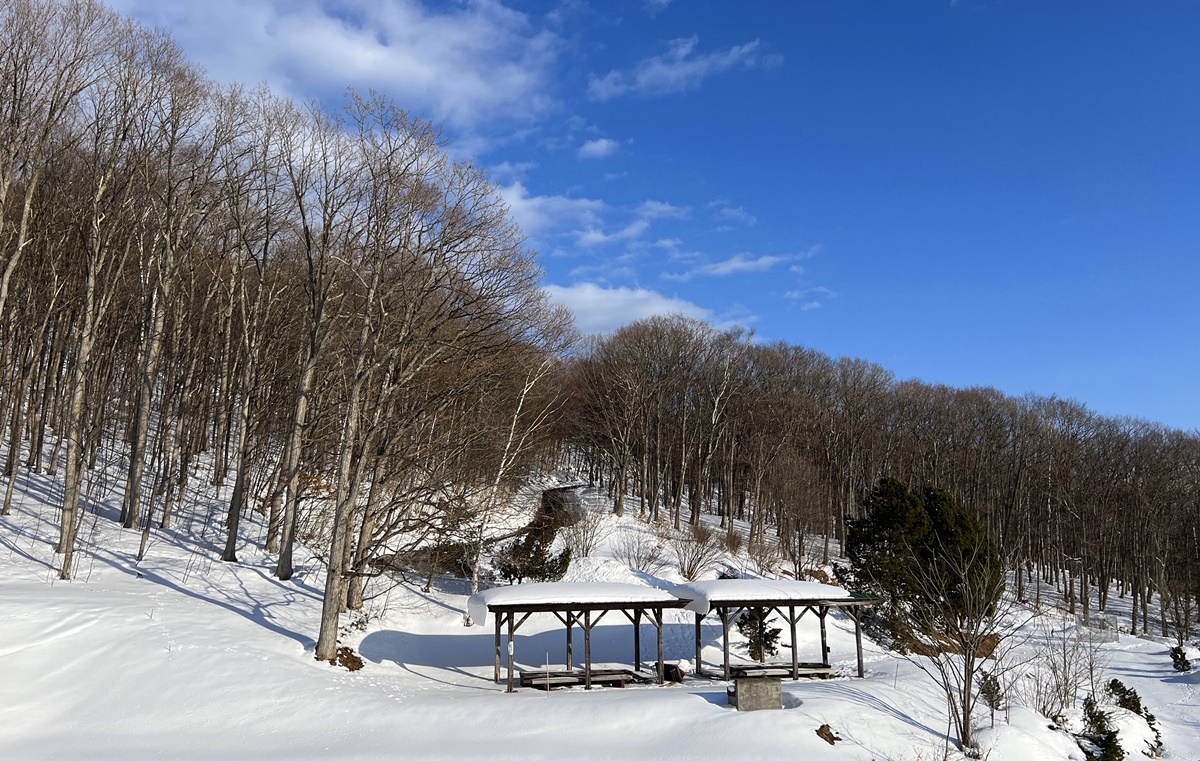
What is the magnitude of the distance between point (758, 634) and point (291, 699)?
1264cm

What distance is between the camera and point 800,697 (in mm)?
14211

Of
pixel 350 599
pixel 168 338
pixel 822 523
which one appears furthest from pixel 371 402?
pixel 822 523

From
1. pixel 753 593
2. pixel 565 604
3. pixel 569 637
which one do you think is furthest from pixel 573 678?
pixel 753 593

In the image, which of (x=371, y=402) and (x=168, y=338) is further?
(x=168, y=338)

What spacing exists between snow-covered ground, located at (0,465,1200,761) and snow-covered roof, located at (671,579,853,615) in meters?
1.81

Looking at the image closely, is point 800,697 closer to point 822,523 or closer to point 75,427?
point 75,427

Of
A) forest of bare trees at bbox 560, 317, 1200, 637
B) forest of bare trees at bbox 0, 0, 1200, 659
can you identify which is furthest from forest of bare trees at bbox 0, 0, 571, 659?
forest of bare trees at bbox 560, 317, 1200, 637

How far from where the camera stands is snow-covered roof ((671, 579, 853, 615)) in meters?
17.1

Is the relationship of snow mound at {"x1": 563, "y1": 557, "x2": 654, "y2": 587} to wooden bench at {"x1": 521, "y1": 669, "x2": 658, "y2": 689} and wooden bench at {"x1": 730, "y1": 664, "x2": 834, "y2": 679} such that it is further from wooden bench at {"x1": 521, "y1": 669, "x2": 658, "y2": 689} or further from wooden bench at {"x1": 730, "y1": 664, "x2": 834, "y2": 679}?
wooden bench at {"x1": 521, "y1": 669, "x2": 658, "y2": 689}

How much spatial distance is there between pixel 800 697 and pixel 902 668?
6196 mm

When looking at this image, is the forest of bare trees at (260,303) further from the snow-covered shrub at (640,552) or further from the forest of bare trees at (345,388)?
the snow-covered shrub at (640,552)

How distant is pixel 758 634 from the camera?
20.8 metres

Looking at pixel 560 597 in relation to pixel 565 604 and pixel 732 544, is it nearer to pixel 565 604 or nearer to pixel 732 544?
pixel 565 604

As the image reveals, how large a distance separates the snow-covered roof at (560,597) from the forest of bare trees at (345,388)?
1856 millimetres
